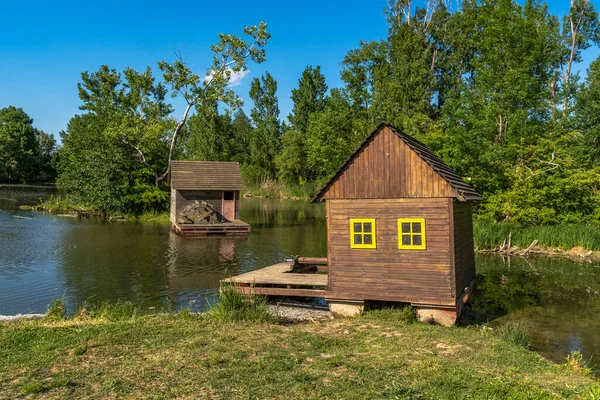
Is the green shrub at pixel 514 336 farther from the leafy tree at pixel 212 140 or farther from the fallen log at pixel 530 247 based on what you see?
the leafy tree at pixel 212 140

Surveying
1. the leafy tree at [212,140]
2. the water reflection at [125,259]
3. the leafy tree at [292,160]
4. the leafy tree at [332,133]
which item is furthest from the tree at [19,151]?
the water reflection at [125,259]

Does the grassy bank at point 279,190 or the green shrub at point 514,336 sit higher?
the grassy bank at point 279,190

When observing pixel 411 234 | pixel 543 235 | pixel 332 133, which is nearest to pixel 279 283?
pixel 411 234

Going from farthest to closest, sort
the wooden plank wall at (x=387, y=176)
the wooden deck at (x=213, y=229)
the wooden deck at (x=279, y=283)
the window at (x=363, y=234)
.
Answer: the wooden deck at (x=213, y=229)
the wooden deck at (x=279, y=283)
the window at (x=363, y=234)
the wooden plank wall at (x=387, y=176)

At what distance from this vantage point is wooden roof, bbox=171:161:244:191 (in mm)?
36572

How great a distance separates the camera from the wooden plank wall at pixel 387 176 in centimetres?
1323

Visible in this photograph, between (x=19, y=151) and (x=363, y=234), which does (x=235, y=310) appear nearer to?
(x=363, y=234)

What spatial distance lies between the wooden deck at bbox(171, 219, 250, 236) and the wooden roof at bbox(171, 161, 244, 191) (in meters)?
3.48

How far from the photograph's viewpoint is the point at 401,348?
10062mm

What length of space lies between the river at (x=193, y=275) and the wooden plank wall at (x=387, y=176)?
4532 mm

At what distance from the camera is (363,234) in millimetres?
13898

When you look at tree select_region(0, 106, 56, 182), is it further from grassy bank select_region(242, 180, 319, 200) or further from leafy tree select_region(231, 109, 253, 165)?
grassy bank select_region(242, 180, 319, 200)

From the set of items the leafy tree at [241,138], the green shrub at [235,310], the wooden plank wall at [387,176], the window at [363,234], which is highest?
the leafy tree at [241,138]

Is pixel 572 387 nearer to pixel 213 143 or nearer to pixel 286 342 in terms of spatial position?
pixel 286 342
